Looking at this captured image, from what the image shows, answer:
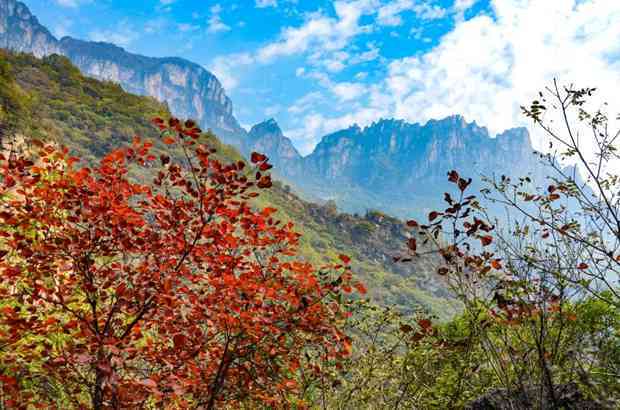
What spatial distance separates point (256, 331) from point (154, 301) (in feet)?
3.25

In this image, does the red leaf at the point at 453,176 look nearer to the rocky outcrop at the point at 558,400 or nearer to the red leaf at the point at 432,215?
the red leaf at the point at 432,215

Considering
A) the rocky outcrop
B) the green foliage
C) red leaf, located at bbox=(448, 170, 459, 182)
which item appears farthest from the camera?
the green foliage

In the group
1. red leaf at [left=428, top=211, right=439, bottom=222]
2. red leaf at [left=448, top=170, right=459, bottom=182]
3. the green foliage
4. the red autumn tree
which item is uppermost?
the green foliage

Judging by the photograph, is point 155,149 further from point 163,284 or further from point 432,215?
point 432,215

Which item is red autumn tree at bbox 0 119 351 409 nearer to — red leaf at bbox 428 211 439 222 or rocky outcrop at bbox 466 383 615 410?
red leaf at bbox 428 211 439 222

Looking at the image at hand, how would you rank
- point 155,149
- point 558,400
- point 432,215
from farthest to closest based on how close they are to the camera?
point 155,149
point 558,400
point 432,215

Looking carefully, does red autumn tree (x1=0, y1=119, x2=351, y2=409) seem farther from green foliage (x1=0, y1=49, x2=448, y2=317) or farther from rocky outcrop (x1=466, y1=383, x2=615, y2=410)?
green foliage (x1=0, y1=49, x2=448, y2=317)

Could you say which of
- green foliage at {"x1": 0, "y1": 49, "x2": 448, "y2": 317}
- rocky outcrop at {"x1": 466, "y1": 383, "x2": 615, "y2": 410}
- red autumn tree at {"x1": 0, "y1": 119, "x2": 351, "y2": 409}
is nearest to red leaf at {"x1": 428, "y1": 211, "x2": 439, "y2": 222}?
red autumn tree at {"x1": 0, "y1": 119, "x2": 351, "y2": 409}

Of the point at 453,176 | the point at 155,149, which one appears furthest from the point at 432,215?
the point at 155,149

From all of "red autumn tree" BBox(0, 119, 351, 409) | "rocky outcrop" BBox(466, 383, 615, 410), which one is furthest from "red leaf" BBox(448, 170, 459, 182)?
"rocky outcrop" BBox(466, 383, 615, 410)

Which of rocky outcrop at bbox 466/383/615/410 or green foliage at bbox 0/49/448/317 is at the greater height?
green foliage at bbox 0/49/448/317

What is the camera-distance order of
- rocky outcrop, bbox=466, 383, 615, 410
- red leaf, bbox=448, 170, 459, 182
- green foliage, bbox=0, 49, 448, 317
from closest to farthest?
red leaf, bbox=448, 170, 459, 182 < rocky outcrop, bbox=466, 383, 615, 410 < green foliage, bbox=0, 49, 448, 317

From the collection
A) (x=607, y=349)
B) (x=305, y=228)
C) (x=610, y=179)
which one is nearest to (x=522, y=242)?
(x=610, y=179)

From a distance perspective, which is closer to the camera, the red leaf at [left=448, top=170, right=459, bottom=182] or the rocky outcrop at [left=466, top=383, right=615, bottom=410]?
the red leaf at [left=448, top=170, right=459, bottom=182]
